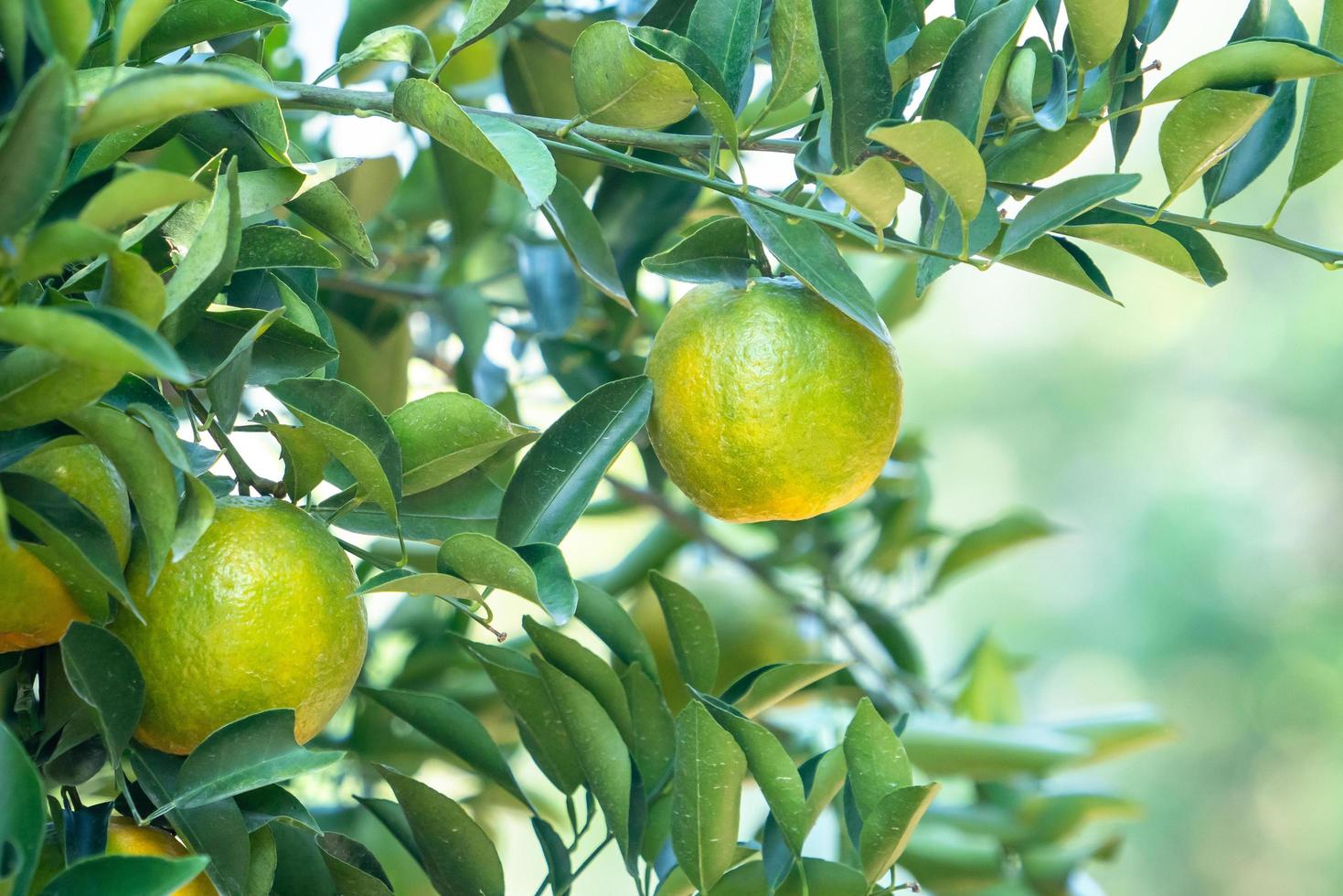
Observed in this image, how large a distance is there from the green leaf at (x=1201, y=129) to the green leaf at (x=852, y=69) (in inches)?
4.2

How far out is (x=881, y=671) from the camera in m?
1.09

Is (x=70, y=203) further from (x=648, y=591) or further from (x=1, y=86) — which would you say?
(x=648, y=591)

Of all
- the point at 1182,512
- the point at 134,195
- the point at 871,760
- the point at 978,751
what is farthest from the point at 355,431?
the point at 1182,512

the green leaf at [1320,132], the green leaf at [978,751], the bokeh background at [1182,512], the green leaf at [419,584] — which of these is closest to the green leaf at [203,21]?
the green leaf at [419,584]

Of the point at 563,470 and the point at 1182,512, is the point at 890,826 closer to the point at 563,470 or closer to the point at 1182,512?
the point at 563,470

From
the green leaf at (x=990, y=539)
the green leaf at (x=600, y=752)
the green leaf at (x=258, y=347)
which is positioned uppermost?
the green leaf at (x=258, y=347)

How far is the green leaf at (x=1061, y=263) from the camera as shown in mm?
475

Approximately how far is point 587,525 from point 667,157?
2.01 feet

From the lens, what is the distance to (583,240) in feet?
1.76

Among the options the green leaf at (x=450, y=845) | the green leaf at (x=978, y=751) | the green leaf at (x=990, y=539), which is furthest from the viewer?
the green leaf at (x=990, y=539)

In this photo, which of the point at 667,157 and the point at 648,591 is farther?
the point at 648,591

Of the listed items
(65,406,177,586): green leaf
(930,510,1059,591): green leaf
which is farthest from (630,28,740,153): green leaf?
(930,510,1059,591): green leaf

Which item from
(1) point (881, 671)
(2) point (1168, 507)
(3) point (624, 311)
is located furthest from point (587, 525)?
(2) point (1168, 507)

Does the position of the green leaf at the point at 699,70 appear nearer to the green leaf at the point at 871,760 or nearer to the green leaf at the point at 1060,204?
the green leaf at the point at 1060,204
